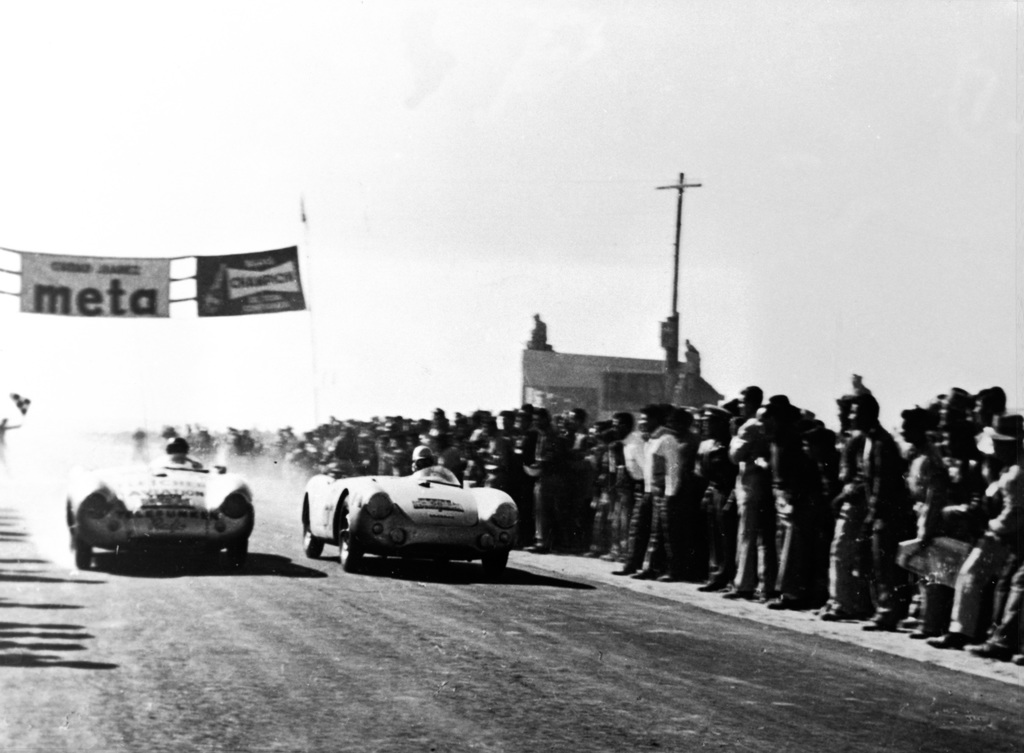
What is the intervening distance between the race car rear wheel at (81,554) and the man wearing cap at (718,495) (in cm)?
542

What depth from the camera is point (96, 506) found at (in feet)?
38.4

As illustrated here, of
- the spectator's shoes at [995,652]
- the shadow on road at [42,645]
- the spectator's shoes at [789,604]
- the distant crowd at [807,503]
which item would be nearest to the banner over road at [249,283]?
the distant crowd at [807,503]

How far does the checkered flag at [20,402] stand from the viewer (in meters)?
14.5

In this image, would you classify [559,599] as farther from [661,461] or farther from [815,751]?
[815,751]

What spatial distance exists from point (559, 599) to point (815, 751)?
535 centimetres

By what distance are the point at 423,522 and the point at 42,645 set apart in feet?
16.2

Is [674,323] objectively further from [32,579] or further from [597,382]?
[32,579]

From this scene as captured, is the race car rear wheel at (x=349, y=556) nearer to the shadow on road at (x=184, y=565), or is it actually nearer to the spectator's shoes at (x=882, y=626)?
the shadow on road at (x=184, y=565)

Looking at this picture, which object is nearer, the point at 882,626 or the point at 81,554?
the point at 882,626

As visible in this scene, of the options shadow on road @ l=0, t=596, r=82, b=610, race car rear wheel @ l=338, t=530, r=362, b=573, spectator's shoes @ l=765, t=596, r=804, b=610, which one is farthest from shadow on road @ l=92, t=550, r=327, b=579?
spectator's shoes @ l=765, t=596, r=804, b=610

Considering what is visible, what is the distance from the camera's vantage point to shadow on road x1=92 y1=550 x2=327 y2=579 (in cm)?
1184

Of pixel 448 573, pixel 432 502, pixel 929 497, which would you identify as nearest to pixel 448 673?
pixel 929 497

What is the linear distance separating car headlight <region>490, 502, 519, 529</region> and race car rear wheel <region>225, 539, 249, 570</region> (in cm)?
226

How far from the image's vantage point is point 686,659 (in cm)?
806
